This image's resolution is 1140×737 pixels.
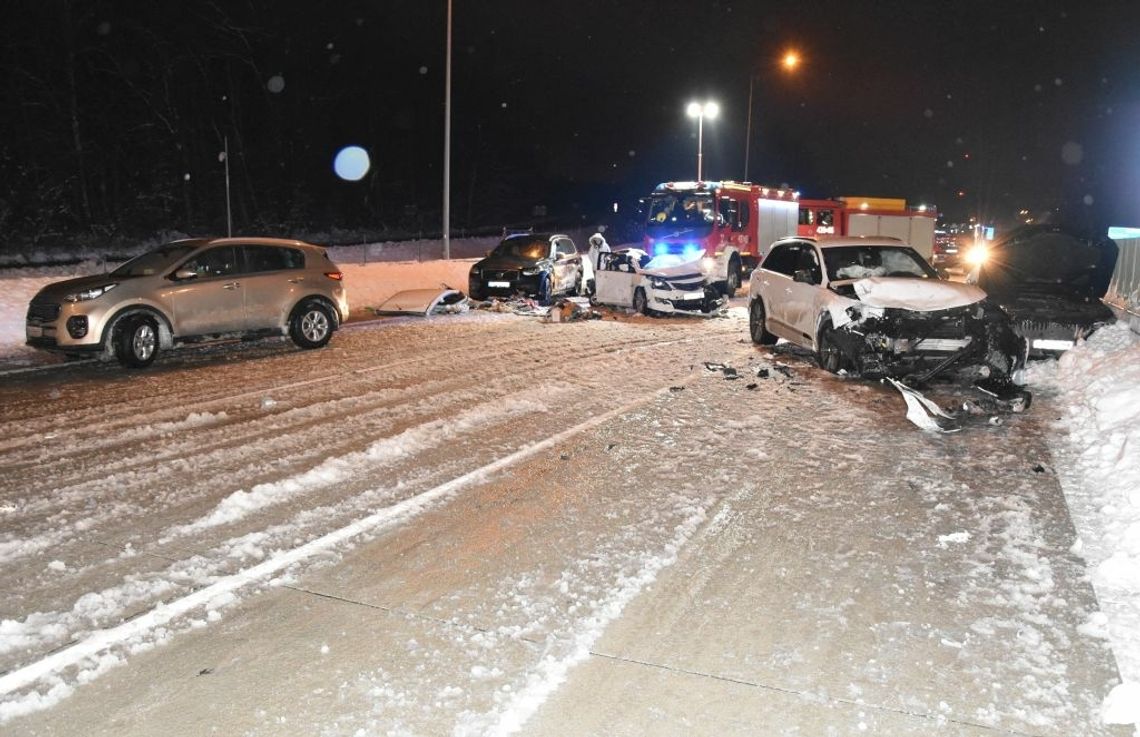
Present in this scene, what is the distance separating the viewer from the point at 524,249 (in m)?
22.5

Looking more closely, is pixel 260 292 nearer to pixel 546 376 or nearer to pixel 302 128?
pixel 546 376

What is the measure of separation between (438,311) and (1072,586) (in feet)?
53.6

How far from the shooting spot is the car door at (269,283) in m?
13.3

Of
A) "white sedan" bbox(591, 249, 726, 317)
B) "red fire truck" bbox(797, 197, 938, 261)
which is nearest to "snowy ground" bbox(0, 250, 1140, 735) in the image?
"white sedan" bbox(591, 249, 726, 317)

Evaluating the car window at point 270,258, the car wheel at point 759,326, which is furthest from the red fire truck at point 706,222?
the car window at point 270,258

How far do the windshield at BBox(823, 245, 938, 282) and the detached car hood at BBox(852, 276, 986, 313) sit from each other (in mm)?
1043

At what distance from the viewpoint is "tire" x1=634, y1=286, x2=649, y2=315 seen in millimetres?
20344

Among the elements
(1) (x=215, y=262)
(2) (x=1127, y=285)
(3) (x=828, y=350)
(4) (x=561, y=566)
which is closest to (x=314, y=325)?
(1) (x=215, y=262)

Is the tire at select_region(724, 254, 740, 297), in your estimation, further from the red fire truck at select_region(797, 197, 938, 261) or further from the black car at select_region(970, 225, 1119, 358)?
the black car at select_region(970, 225, 1119, 358)

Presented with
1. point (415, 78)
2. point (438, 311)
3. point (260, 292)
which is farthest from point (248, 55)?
point (260, 292)

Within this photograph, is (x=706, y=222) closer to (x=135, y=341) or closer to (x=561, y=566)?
(x=135, y=341)

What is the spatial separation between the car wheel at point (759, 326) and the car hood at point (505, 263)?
7880 mm

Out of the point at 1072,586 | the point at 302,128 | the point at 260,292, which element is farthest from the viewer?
the point at 302,128

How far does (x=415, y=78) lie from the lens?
56.9 m
